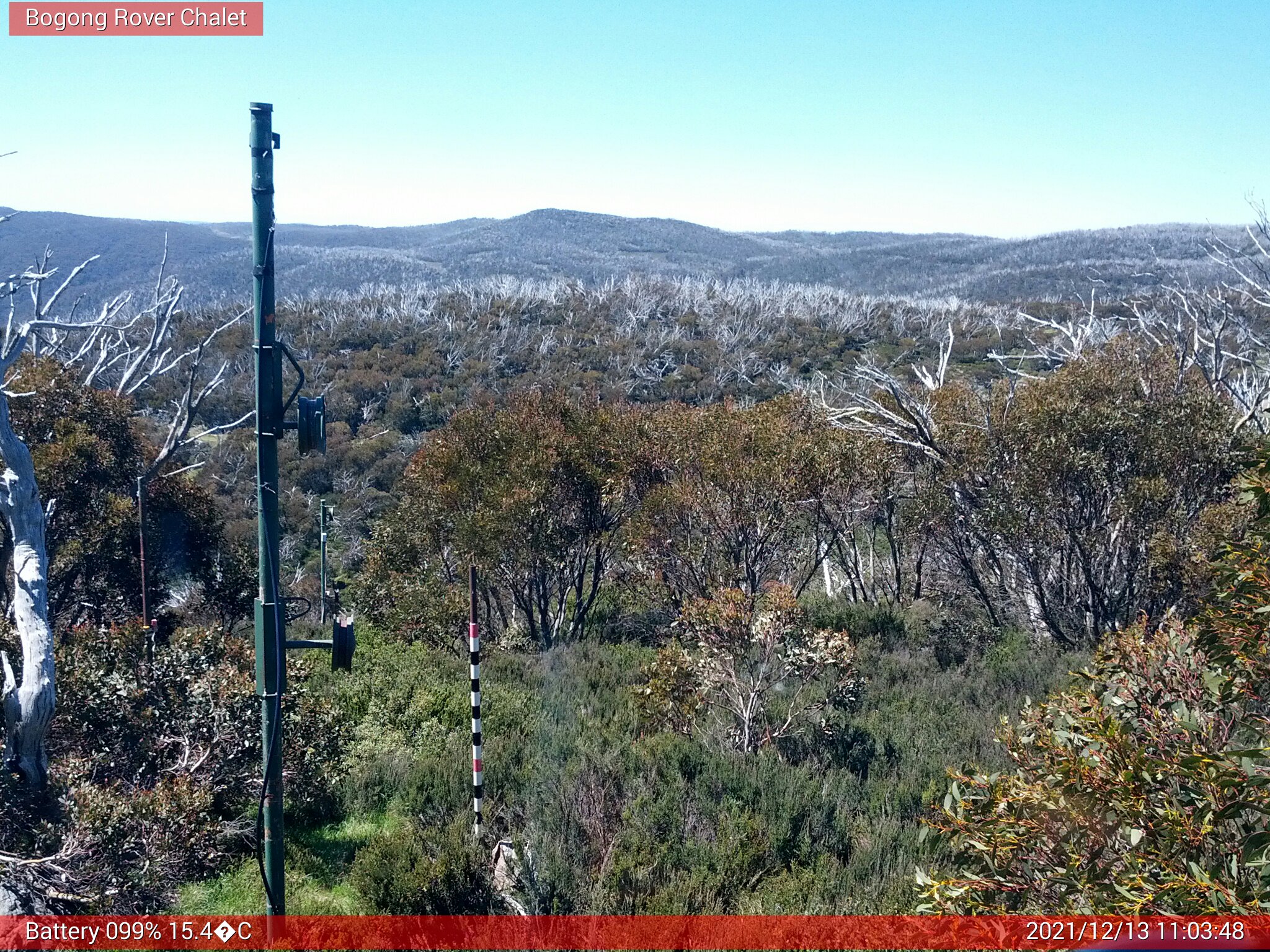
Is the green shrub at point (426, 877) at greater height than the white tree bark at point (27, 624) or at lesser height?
lesser

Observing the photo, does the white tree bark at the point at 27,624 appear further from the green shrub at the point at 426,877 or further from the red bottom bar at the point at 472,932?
the green shrub at the point at 426,877

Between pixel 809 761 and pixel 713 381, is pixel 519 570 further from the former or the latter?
pixel 713 381

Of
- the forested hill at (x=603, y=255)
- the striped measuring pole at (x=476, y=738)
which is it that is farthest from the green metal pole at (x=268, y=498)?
the forested hill at (x=603, y=255)

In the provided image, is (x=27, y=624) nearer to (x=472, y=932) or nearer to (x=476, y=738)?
(x=476, y=738)

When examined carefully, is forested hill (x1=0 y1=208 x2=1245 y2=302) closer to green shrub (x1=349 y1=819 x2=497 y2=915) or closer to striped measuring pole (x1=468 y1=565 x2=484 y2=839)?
striped measuring pole (x1=468 y1=565 x2=484 y2=839)

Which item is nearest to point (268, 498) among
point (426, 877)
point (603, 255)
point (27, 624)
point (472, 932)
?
point (426, 877)

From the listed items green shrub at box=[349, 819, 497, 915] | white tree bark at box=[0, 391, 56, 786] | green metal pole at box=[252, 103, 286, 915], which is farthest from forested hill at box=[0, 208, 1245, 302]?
green metal pole at box=[252, 103, 286, 915]
